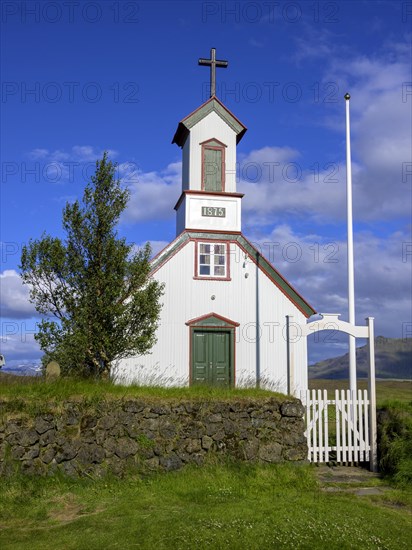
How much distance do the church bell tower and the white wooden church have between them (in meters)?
0.04

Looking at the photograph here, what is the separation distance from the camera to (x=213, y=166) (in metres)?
22.5

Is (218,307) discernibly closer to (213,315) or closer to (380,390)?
(213,315)

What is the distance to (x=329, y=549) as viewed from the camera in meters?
8.09

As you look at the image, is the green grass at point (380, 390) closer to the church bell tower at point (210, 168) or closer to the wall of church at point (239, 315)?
the wall of church at point (239, 315)

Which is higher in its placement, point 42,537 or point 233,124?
point 233,124

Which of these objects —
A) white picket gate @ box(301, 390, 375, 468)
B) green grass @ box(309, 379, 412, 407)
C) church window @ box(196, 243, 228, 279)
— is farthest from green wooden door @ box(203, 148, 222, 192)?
white picket gate @ box(301, 390, 375, 468)

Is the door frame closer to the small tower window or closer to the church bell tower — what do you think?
the church bell tower

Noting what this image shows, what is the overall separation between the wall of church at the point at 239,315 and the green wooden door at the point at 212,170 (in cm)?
259

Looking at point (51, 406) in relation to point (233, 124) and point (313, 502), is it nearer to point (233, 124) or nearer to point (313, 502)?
point (313, 502)

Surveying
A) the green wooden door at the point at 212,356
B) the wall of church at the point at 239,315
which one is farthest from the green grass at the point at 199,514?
the wall of church at the point at 239,315

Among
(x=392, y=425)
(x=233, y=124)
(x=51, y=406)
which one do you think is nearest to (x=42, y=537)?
(x=51, y=406)

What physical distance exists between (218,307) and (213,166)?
580cm

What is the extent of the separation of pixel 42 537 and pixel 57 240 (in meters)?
8.10

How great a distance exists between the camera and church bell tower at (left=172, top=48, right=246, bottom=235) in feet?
71.2
